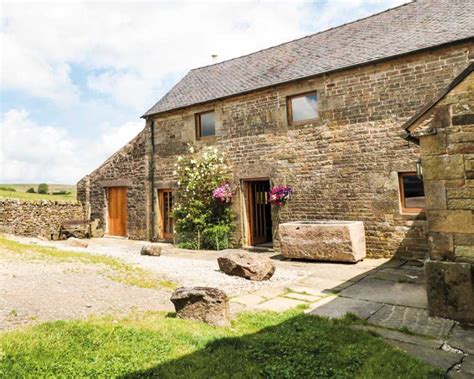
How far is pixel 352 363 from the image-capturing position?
2930 mm

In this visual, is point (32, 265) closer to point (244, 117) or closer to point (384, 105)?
point (244, 117)

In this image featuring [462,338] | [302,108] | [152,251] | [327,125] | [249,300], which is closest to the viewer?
[462,338]

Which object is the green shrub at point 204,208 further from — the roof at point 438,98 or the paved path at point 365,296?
the roof at point 438,98

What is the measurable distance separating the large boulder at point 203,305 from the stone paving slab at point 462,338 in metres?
2.47

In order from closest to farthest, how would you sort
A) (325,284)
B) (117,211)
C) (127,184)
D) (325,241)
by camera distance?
(325,284)
(325,241)
(127,184)
(117,211)

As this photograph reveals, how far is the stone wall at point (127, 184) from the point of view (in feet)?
44.1

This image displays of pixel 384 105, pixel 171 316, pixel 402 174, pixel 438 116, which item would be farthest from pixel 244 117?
pixel 171 316

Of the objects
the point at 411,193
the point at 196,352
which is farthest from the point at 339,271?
the point at 196,352

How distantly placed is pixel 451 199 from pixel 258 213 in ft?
26.4

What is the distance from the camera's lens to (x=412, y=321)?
3996 mm

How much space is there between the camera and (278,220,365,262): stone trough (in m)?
7.57

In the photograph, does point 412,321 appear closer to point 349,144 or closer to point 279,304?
point 279,304

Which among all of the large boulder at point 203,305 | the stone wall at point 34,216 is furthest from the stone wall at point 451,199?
the stone wall at point 34,216

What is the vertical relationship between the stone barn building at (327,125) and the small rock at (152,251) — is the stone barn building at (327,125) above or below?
above
